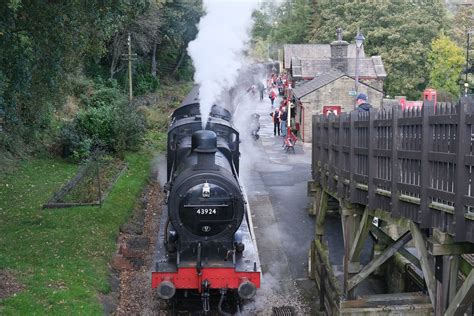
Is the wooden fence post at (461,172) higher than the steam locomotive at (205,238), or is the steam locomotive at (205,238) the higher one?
the wooden fence post at (461,172)

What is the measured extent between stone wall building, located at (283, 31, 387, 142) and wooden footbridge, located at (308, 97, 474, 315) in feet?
47.5

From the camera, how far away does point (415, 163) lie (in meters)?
6.05

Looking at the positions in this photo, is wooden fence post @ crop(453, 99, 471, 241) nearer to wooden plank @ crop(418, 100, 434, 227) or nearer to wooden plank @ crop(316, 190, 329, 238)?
wooden plank @ crop(418, 100, 434, 227)

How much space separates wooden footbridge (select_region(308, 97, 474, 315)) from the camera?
509cm

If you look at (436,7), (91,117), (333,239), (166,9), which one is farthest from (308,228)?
(436,7)

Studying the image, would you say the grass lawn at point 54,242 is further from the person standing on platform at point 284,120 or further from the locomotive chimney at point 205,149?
the person standing on platform at point 284,120

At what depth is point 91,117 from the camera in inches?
814

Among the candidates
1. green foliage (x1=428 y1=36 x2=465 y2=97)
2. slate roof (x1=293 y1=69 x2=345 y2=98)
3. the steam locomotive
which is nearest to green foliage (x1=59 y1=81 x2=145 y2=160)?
slate roof (x1=293 y1=69 x2=345 y2=98)

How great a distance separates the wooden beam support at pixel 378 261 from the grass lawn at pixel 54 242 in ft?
13.2

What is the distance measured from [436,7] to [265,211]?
36564 mm

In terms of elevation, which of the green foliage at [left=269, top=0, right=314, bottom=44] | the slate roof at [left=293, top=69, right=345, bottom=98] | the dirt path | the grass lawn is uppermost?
the green foliage at [left=269, top=0, right=314, bottom=44]

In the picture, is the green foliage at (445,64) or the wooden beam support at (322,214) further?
the green foliage at (445,64)

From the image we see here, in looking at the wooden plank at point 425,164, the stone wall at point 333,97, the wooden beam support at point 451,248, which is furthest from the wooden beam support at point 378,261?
the stone wall at point 333,97

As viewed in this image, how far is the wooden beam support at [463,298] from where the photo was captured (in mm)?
5020
